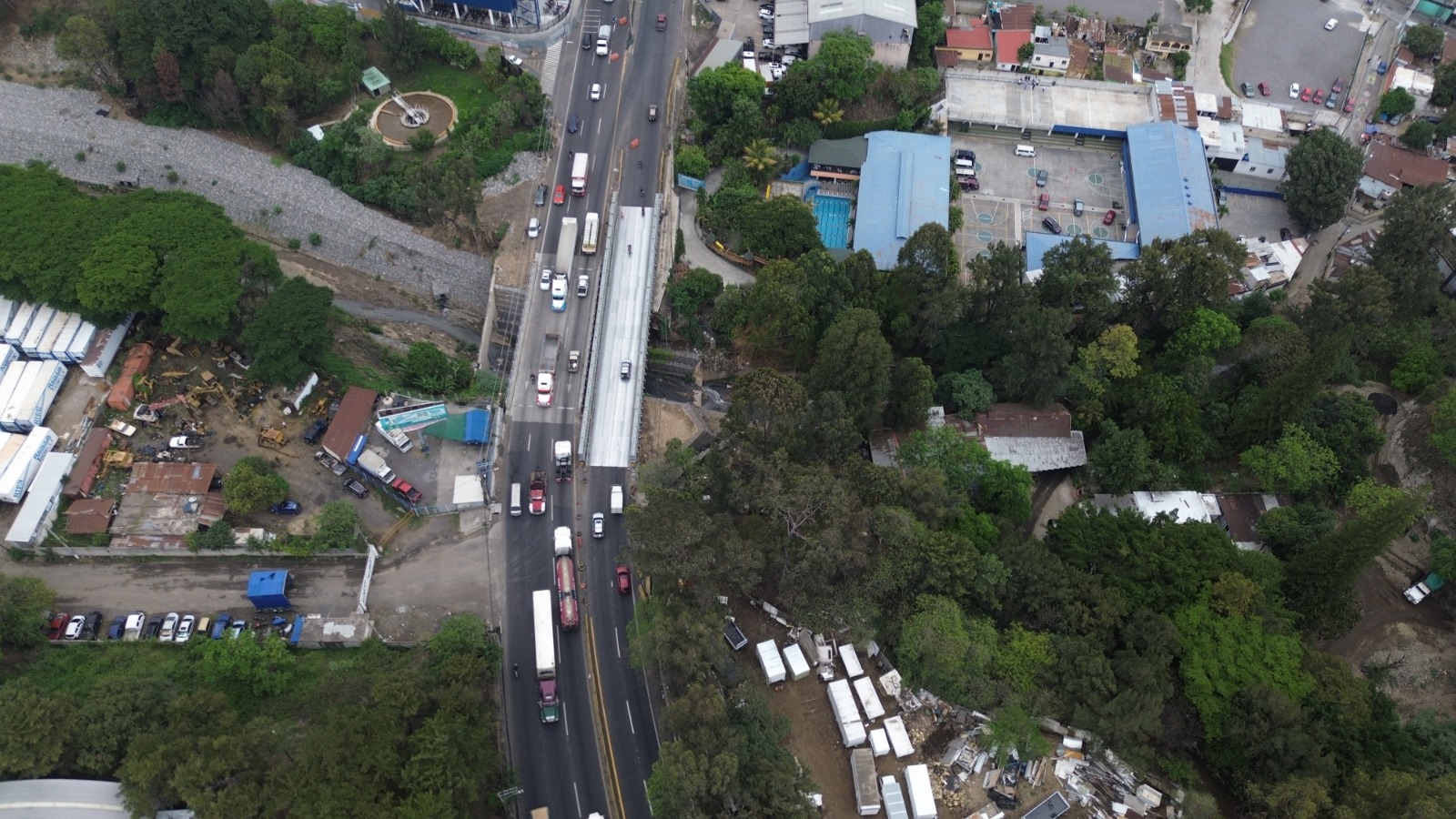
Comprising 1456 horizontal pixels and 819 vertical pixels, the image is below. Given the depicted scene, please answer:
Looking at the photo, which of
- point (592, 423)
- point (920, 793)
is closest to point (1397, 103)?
point (592, 423)

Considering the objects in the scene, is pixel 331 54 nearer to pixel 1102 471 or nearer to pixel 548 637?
pixel 548 637

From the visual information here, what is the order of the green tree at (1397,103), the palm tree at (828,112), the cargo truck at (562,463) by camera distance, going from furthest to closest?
the green tree at (1397,103)
the palm tree at (828,112)
the cargo truck at (562,463)

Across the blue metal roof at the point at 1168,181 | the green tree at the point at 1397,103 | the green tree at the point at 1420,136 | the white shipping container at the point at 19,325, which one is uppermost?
the green tree at the point at 1397,103

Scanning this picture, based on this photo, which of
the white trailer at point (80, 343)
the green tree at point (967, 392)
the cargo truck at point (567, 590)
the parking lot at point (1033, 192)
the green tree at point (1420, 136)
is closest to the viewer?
the cargo truck at point (567, 590)

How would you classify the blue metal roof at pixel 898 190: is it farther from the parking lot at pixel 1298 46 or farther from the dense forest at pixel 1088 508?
the parking lot at pixel 1298 46

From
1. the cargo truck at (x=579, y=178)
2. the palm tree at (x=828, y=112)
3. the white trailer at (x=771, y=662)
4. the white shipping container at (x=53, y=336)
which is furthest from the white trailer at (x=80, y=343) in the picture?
the palm tree at (x=828, y=112)

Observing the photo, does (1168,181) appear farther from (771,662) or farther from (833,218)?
(771,662)
